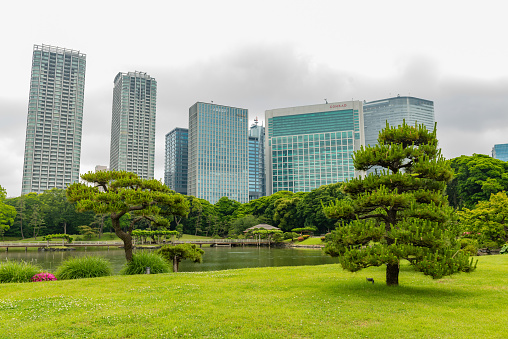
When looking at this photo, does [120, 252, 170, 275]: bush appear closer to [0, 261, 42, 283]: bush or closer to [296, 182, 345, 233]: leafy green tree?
[0, 261, 42, 283]: bush

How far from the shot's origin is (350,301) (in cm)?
859

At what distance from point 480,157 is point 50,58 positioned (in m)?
136

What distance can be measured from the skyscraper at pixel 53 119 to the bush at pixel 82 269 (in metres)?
118

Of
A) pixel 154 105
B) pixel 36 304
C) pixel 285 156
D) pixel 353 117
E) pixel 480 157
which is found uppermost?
pixel 154 105

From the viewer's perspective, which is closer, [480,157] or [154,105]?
[480,157]

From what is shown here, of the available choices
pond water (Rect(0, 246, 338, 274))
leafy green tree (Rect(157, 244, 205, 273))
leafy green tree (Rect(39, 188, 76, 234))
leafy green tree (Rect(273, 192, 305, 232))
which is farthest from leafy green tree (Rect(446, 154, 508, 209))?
leafy green tree (Rect(39, 188, 76, 234))

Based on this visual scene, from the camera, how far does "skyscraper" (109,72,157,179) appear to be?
147 metres

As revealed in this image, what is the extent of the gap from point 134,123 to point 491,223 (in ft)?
470

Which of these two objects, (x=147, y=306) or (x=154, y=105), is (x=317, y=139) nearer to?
(x=154, y=105)

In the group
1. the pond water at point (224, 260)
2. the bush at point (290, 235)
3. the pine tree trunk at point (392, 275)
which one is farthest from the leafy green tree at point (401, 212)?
the bush at point (290, 235)

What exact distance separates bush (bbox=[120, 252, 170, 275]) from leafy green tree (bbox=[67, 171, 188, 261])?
61 centimetres

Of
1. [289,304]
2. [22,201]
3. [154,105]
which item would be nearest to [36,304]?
[289,304]

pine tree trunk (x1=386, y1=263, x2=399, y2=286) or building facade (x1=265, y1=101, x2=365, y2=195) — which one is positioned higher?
building facade (x1=265, y1=101, x2=365, y2=195)

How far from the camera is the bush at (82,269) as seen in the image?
1409 cm
